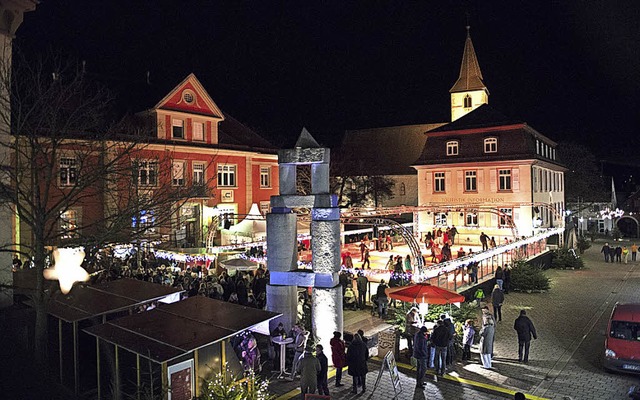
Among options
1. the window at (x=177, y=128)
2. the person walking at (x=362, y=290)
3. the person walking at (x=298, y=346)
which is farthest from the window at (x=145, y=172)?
the window at (x=177, y=128)

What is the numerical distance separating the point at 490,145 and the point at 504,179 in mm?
2895

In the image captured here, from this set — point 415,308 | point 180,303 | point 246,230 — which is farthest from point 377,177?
point 180,303

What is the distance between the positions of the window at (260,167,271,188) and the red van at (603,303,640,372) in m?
28.0

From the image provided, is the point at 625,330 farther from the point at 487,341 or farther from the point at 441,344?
the point at 441,344

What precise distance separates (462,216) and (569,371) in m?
26.5

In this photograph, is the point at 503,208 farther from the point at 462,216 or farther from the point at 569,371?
the point at 569,371

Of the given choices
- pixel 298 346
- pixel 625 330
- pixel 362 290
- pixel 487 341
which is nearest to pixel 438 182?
pixel 362 290

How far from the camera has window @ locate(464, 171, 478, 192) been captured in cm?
3828

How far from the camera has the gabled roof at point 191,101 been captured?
3082 centimetres

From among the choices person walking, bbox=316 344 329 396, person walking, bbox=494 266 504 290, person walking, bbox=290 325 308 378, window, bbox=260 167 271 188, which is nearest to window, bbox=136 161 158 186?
person walking, bbox=290 325 308 378

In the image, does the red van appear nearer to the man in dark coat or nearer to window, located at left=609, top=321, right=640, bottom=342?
window, located at left=609, top=321, right=640, bottom=342

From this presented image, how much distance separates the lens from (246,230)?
2942 centimetres

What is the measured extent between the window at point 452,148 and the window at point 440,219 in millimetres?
4998

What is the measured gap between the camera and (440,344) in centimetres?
1172
